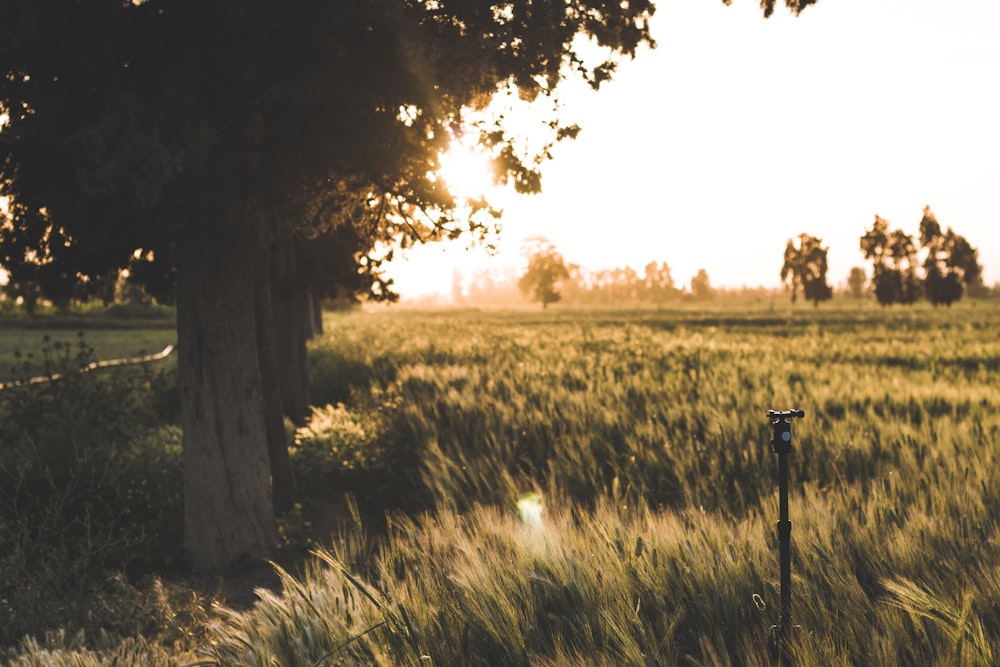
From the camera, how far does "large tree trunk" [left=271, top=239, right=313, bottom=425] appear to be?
11531 mm

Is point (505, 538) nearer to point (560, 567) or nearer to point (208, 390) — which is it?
point (560, 567)

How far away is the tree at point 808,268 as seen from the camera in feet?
349

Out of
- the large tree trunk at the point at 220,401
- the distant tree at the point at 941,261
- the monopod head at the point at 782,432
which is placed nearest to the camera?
the monopod head at the point at 782,432

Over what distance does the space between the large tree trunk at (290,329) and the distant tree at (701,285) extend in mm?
188669

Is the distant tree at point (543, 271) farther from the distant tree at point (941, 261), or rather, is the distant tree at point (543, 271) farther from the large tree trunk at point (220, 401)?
the large tree trunk at point (220, 401)

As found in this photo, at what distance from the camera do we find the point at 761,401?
854cm

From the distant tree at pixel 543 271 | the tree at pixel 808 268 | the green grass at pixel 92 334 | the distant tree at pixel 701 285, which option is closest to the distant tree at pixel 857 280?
the distant tree at pixel 701 285

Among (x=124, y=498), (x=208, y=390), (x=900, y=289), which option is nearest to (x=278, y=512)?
(x=124, y=498)

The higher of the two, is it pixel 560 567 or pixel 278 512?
pixel 560 567

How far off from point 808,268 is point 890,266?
1879 centimetres

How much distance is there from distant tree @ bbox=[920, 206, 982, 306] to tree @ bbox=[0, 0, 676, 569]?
98.2 meters

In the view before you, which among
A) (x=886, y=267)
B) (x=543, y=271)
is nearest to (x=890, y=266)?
(x=886, y=267)

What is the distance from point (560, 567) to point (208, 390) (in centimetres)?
428

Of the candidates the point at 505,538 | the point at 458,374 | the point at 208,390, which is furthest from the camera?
the point at 458,374
